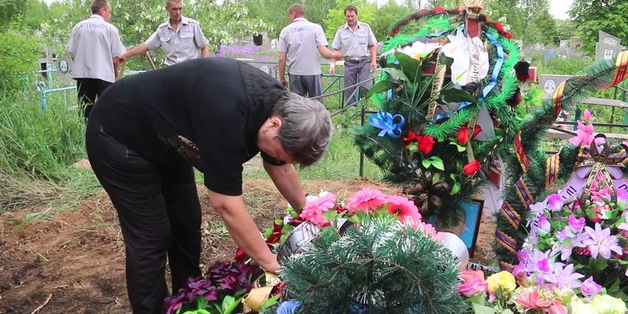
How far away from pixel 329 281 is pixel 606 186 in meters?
1.37

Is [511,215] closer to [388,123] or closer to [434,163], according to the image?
[434,163]

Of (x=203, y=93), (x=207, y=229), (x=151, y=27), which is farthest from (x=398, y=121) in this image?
(x=151, y=27)

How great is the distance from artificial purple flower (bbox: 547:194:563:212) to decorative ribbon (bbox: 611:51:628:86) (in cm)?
50

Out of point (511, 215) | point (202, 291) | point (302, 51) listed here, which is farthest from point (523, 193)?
point (302, 51)

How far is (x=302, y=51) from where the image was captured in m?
6.86

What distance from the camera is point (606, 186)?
2131 mm

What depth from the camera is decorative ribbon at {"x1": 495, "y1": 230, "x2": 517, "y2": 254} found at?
7.70ft

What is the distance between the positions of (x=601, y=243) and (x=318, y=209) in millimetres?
959

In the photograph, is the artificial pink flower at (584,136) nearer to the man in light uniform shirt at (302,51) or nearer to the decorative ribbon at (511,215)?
the decorative ribbon at (511,215)

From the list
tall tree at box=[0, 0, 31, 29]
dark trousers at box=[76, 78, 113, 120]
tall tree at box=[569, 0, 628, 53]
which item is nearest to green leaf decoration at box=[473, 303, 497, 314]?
dark trousers at box=[76, 78, 113, 120]

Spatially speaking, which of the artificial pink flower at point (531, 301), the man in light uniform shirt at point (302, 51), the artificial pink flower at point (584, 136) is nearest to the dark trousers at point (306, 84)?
the man in light uniform shirt at point (302, 51)

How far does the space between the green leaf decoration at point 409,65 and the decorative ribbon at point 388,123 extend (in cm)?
20

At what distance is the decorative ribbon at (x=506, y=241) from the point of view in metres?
2.35

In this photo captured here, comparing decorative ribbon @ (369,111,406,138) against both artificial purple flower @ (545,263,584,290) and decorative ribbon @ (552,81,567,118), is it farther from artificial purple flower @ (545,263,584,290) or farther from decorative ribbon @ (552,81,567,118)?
artificial purple flower @ (545,263,584,290)
